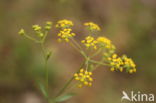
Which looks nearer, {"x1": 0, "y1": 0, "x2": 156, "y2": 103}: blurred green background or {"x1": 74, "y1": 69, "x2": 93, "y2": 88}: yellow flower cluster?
{"x1": 74, "y1": 69, "x2": 93, "y2": 88}: yellow flower cluster

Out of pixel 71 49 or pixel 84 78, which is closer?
pixel 84 78

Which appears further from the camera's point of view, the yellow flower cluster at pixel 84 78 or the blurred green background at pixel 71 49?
the blurred green background at pixel 71 49

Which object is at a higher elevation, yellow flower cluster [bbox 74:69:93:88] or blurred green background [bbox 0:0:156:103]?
blurred green background [bbox 0:0:156:103]

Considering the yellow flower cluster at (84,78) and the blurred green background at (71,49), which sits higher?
the blurred green background at (71,49)

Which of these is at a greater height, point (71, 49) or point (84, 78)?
point (71, 49)

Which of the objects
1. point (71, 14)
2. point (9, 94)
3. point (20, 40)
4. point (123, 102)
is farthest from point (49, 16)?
point (123, 102)

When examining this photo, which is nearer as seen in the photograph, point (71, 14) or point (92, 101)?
point (92, 101)

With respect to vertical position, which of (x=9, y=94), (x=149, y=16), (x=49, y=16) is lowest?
(x=9, y=94)

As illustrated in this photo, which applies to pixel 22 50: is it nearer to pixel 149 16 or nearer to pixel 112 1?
pixel 112 1
